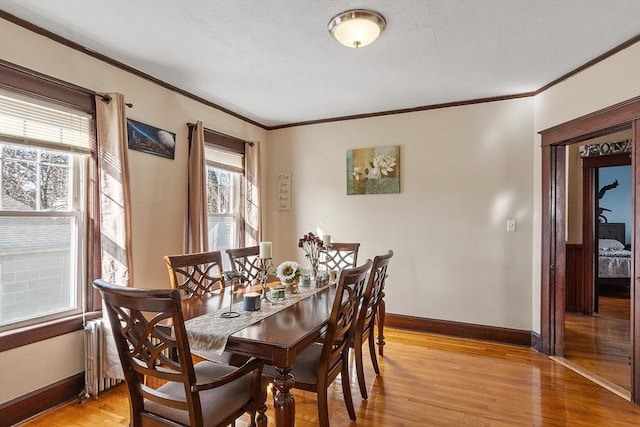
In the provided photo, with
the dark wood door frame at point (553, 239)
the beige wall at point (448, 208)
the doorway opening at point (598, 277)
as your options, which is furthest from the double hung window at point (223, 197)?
the doorway opening at point (598, 277)

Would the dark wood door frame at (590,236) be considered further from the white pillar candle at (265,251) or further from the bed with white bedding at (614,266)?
the white pillar candle at (265,251)

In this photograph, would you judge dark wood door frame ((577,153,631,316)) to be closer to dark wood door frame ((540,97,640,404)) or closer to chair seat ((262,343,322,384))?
dark wood door frame ((540,97,640,404))

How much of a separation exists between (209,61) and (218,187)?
153 centimetres

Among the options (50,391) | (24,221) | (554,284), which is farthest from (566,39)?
(50,391)

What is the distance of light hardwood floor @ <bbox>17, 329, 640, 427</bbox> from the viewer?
7.30 feet

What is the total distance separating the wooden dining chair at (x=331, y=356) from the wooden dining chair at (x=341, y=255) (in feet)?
4.30

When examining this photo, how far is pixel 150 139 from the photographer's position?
→ 302 cm

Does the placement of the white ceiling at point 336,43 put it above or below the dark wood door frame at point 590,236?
above

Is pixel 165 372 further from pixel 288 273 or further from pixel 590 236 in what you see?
pixel 590 236

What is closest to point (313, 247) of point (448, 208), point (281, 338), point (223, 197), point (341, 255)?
point (341, 255)

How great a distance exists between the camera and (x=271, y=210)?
187 inches

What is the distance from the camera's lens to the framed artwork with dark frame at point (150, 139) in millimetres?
2861

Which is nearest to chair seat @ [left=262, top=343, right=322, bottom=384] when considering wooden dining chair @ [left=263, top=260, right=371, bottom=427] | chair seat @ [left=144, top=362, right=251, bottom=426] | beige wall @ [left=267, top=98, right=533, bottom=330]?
wooden dining chair @ [left=263, top=260, right=371, bottom=427]

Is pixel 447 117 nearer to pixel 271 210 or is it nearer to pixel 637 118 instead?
pixel 637 118
